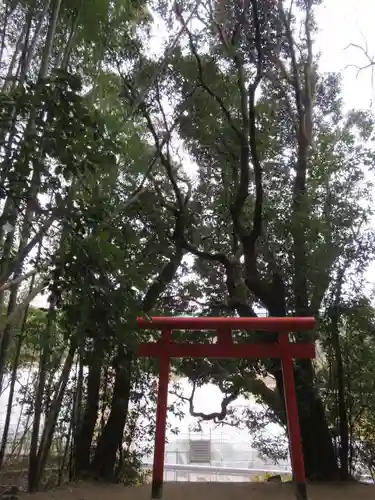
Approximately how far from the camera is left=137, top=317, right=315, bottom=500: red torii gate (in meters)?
3.38

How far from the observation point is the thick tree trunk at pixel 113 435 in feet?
14.2

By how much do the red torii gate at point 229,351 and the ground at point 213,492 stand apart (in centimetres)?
41

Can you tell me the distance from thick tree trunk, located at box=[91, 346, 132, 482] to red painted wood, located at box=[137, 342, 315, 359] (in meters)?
0.84

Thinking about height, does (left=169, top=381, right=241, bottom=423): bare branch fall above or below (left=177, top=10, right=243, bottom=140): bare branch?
below

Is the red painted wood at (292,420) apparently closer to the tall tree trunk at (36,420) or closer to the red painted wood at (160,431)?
the red painted wood at (160,431)

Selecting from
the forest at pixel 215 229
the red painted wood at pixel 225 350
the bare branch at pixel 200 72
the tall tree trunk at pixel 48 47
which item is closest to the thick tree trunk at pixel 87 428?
the forest at pixel 215 229

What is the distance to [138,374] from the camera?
4.62m

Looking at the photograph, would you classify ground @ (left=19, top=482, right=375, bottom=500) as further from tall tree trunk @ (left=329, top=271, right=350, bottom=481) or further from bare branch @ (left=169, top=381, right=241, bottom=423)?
bare branch @ (left=169, top=381, right=241, bottom=423)

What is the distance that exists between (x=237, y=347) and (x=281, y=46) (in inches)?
135

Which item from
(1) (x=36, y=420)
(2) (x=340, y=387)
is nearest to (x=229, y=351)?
(2) (x=340, y=387)

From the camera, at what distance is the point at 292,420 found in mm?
3426

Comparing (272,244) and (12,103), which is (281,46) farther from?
(12,103)

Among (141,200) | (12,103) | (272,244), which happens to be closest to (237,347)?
(272,244)

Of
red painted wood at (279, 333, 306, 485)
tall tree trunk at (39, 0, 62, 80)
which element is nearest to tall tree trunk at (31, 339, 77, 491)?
red painted wood at (279, 333, 306, 485)
